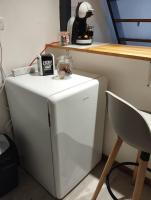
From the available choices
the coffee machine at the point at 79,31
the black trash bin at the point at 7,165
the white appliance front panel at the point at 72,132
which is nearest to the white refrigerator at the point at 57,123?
the white appliance front panel at the point at 72,132

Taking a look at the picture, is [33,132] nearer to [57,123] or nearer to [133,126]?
[57,123]

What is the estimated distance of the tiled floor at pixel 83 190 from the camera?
148 cm

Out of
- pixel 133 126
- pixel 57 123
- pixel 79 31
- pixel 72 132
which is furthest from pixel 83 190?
pixel 79 31

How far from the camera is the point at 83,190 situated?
1.54 metres

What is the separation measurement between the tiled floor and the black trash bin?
3.4 inches

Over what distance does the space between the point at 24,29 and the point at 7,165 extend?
1081mm

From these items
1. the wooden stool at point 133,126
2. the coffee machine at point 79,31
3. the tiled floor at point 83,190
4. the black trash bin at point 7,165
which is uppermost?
the coffee machine at point 79,31

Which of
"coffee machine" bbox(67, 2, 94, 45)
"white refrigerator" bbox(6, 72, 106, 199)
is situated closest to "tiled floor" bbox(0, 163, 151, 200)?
"white refrigerator" bbox(6, 72, 106, 199)

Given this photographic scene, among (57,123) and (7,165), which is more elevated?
(57,123)

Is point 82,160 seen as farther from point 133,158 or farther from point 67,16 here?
point 67,16

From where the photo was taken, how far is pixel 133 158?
5.21 ft

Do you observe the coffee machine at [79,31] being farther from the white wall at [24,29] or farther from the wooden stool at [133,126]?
the wooden stool at [133,126]

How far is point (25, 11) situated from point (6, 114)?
2.86 feet

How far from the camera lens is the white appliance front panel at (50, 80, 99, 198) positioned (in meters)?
1.12
